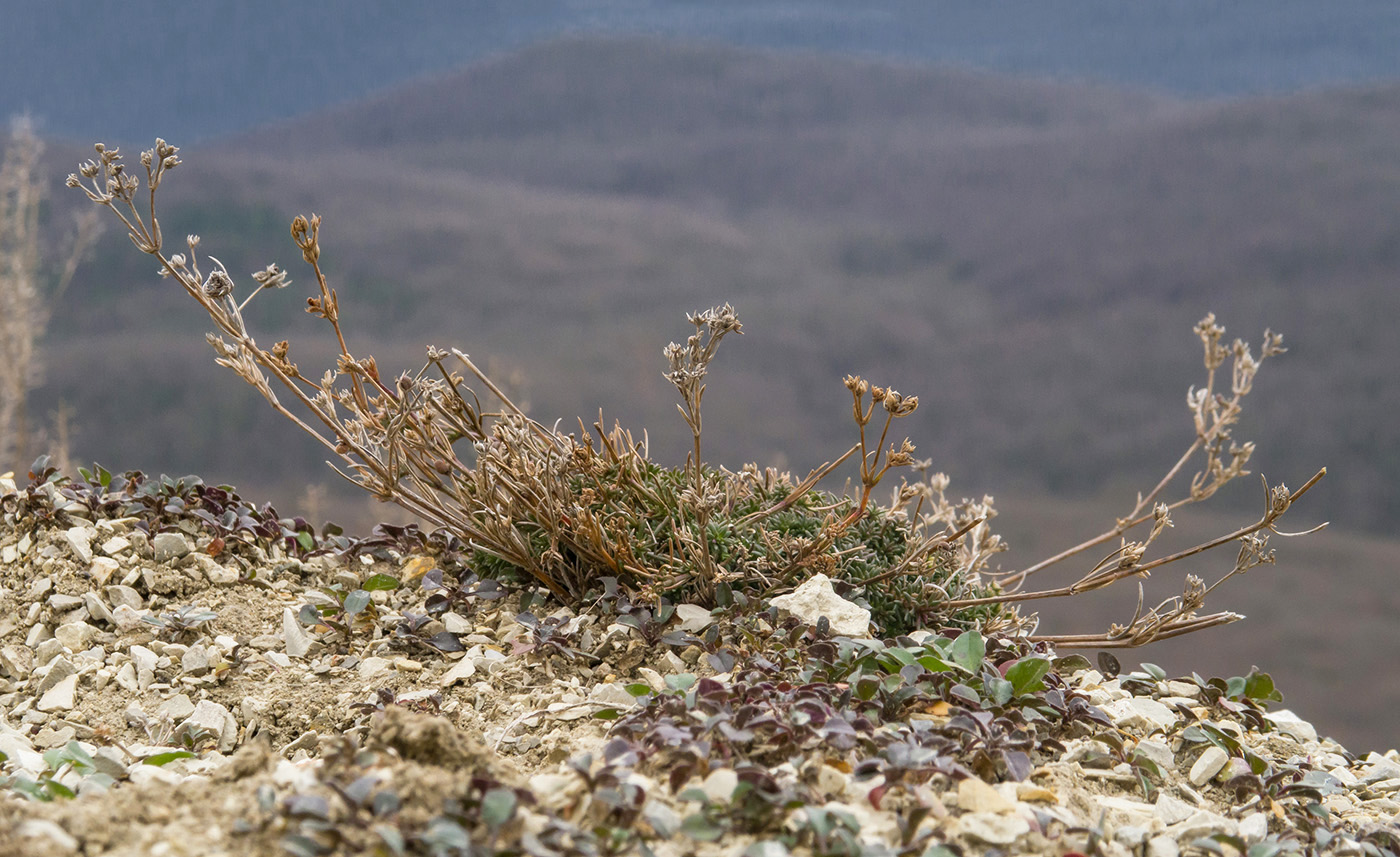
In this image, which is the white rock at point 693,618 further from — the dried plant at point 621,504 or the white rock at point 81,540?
the white rock at point 81,540

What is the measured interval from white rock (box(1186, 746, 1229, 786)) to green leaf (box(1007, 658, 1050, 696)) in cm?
48

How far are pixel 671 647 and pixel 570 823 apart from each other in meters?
1.21

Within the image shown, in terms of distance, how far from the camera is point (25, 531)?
13.5 feet

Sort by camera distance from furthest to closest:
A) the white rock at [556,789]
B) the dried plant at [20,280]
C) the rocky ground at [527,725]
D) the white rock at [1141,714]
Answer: the dried plant at [20,280], the white rock at [1141,714], the white rock at [556,789], the rocky ground at [527,725]

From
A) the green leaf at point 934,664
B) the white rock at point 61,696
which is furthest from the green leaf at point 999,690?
the white rock at point 61,696

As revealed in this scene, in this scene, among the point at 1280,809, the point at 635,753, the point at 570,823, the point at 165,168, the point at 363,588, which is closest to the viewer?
the point at 570,823

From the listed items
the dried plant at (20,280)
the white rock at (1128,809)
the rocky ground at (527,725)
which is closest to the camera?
the rocky ground at (527,725)

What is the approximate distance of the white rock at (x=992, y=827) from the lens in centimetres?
229

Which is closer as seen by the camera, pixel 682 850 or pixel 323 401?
pixel 682 850

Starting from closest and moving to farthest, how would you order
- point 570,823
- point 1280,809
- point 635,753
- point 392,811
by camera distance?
point 392,811 < point 570,823 < point 635,753 < point 1280,809

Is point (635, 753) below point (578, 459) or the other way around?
below

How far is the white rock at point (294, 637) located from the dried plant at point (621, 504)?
52 cm

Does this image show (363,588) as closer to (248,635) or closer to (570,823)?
(248,635)

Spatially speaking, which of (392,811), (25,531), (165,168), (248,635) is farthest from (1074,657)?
(25,531)
